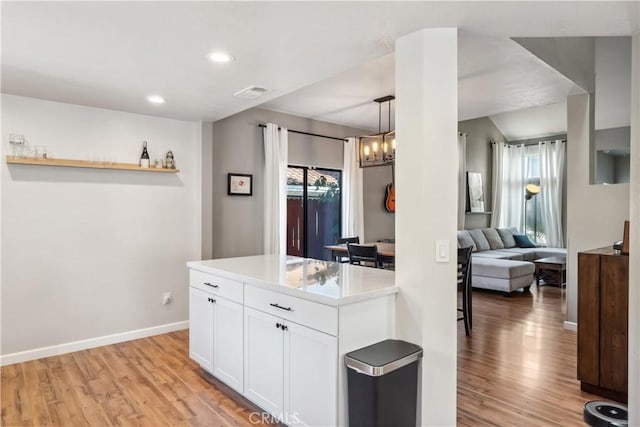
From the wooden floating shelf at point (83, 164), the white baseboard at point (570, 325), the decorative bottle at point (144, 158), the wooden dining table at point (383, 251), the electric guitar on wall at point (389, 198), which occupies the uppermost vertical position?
the decorative bottle at point (144, 158)

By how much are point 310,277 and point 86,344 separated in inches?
108

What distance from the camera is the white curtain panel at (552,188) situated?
8.35 m

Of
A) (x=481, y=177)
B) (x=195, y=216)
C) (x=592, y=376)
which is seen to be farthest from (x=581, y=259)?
(x=481, y=177)

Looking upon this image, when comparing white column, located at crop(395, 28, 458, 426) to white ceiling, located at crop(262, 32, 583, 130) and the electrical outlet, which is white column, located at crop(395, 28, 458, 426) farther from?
the electrical outlet

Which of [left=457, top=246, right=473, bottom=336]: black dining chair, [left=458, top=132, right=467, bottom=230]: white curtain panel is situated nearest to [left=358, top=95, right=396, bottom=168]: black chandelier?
[left=457, top=246, right=473, bottom=336]: black dining chair

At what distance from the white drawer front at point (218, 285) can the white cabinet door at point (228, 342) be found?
0.16 feet

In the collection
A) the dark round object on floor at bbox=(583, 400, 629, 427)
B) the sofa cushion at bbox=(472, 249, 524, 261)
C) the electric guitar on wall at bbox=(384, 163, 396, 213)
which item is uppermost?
the electric guitar on wall at bbox=(384, 163, 396, 213)

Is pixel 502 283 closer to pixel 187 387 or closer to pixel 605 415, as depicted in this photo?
pixel 605 415

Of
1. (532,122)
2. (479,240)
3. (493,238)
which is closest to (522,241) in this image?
(493,238)

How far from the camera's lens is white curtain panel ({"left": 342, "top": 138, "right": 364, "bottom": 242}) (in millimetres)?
6023

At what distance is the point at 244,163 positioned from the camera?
4.91m

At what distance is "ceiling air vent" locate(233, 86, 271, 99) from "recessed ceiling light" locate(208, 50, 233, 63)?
612 millimetres

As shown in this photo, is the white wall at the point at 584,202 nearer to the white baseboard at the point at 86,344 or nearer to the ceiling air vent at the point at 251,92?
the ceiling air vent at the point at 251,92

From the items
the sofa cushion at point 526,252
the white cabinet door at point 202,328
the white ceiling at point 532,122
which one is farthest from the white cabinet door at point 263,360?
the white ceiling at point 532,122
